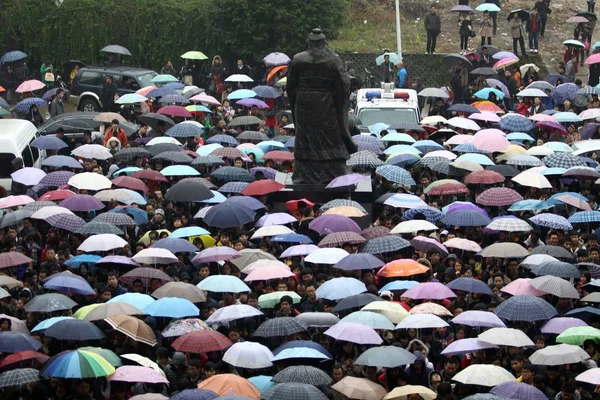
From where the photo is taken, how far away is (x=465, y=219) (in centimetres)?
2255

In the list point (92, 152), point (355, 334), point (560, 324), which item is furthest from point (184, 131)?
point (560, 324)

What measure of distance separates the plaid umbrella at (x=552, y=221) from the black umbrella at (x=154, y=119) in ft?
30.3

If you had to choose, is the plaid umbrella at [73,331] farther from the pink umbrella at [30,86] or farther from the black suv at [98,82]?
the black suv at [98,82]

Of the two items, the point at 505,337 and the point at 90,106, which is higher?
the point at 505,337

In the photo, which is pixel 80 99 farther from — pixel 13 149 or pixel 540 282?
pixel 540 282

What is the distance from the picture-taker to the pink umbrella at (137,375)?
16734mm

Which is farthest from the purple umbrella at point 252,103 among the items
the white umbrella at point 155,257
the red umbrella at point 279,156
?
the white umbrella at point 155,257

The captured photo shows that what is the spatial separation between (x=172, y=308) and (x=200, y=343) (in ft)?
3.27

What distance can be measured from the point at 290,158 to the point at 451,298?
735cm

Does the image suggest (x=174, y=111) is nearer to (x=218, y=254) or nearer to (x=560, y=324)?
(x=218, y=254)

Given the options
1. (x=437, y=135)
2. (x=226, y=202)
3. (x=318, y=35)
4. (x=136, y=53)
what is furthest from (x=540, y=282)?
(x=136, y=53)

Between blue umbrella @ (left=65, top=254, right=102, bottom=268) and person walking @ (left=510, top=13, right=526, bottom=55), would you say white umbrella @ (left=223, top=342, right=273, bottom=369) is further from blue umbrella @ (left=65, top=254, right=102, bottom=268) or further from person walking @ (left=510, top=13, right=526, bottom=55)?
person walking @ (left=510, top=13, right=526, bottom=55)

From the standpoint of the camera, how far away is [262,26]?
3738cm

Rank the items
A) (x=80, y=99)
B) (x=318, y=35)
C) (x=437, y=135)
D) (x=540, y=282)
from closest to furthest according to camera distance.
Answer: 1. (x=540, y=282)
2. (x=318, y=35)
3. (x=437, y=135)
4. (x=80, y=99)
